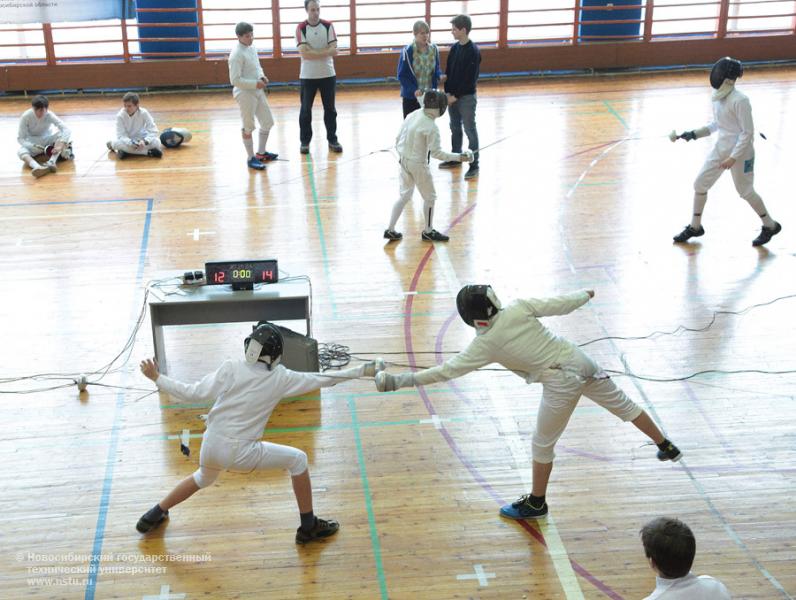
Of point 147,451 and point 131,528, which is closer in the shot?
point 131,528

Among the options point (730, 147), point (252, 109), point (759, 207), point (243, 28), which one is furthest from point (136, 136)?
point (759, 207)

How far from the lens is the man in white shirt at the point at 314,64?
1142 centimetres

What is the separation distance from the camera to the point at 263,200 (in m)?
10.4

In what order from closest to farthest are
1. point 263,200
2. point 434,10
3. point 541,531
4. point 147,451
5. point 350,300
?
1. point 541,531
2. point 147,451
3. point 350,300
4. point 263,200
5. point 434,10

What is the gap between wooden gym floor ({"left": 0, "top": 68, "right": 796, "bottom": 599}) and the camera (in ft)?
16.7

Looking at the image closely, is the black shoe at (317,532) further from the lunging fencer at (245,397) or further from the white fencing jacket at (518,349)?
the white fencing jacket at (518,349)

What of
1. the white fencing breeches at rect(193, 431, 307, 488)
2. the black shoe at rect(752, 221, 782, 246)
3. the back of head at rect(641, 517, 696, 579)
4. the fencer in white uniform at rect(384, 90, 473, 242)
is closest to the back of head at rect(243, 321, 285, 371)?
the white fencing breeches at rect(193, 431, 307, 488)

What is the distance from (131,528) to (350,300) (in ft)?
10.6

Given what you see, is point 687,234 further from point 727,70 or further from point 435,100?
point 435,100

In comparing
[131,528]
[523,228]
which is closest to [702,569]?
[131,528]

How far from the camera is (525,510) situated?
17.6 feet

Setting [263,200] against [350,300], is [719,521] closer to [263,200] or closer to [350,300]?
[350,300]

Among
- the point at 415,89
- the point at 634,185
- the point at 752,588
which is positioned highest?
the point at 415,89

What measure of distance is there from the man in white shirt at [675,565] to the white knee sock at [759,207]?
19.9 ft
